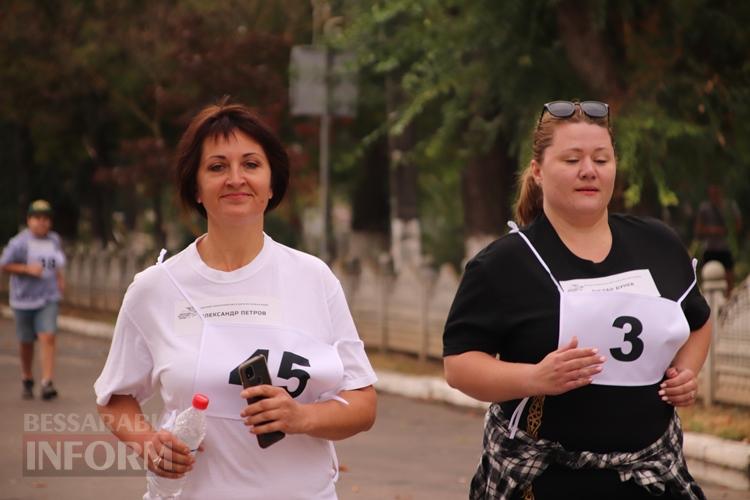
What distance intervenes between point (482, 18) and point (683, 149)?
235 centimetres

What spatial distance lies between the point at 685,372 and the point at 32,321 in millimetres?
11542

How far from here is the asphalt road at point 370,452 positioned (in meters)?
9.62

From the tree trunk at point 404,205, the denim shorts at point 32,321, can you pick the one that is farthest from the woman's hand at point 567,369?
the tree trunk at point 404,205

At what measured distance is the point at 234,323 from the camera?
13.0 feet

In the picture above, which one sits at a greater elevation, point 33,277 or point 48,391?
point 33,277

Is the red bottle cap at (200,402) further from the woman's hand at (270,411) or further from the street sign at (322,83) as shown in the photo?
the street sign at (322,83)

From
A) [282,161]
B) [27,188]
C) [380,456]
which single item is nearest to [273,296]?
[282,161]

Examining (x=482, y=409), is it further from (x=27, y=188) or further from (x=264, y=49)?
(x=27, y=188)

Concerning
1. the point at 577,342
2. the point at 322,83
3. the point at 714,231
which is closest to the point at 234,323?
the point at 577,342

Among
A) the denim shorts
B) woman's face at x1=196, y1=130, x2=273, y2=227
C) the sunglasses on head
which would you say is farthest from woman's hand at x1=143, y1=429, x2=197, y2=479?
the denim shorts

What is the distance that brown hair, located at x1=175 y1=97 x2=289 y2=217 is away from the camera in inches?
161

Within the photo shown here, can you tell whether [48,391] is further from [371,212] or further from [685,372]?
[371,212]

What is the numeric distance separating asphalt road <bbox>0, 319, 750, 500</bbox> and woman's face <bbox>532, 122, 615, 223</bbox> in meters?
5.44

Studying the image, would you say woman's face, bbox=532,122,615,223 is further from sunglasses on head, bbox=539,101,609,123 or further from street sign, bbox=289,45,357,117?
street sign, bbox=289,45,357,117
